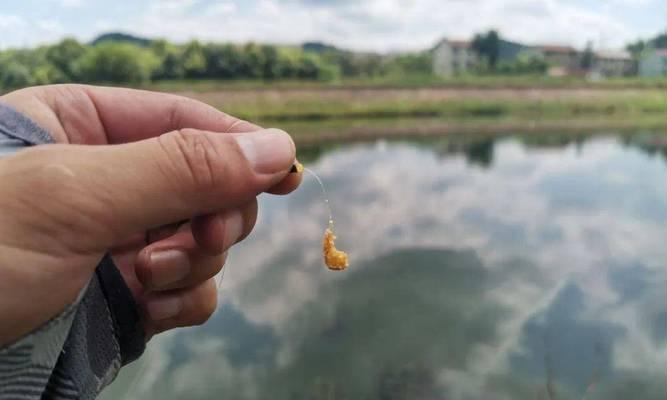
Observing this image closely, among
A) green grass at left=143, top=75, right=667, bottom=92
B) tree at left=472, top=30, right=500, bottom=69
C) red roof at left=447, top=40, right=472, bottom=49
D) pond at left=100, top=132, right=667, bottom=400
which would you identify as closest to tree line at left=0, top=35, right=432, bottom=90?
green grass at left=143, top=75, right=667, bottom=92

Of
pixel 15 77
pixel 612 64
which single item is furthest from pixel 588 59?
pixel 15 77

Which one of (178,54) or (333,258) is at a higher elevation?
(178,54)

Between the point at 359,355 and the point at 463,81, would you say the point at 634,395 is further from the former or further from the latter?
the point at 463,81

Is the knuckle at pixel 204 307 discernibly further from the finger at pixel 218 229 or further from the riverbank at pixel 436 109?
the riverbank at pixel 436 109

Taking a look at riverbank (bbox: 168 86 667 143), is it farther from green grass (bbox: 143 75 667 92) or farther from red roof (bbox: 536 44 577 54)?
red roof (bbox: 536 44 577 54)

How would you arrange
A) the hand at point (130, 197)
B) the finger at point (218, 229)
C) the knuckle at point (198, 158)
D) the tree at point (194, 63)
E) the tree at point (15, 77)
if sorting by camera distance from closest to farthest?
the hand at point (130, 197) < the knuckle at point (198, 158) < the finger at point (218, 229) < the tree at point (15, 77) < the tree at point (194, 63)

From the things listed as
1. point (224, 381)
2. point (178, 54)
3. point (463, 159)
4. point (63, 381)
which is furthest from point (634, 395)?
point (178, 54)

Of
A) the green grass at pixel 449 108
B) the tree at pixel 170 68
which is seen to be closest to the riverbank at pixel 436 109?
the green grass at pixel 449 108
